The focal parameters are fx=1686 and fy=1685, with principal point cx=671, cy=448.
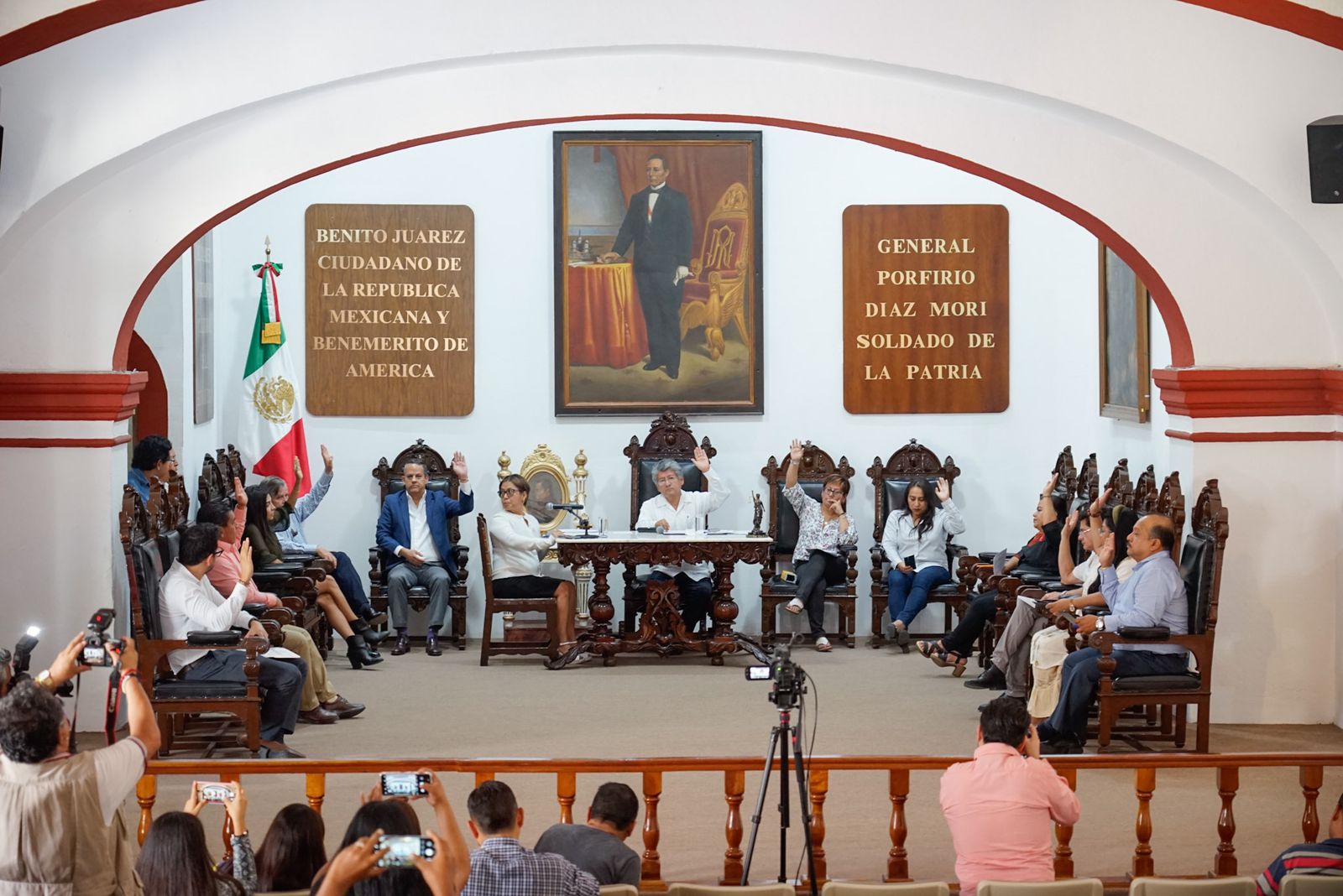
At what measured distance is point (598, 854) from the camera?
15.9 ft

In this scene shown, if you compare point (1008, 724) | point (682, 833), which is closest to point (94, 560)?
point (682, 833)

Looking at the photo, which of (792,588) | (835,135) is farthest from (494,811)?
(792,588)

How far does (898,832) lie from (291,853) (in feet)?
7.18

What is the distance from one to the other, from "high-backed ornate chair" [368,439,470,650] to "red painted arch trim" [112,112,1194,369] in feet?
9.95

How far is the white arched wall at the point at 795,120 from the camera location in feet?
24.7

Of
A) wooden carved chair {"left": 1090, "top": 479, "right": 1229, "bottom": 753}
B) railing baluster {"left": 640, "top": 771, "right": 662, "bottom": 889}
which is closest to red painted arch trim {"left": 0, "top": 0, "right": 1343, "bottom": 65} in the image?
wooden carved chair {"left": 1090, "top": 479, "right": 1229, "bottom": 753}

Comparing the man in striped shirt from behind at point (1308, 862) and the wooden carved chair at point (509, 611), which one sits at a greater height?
the wooden carved chair at point (509, 611)

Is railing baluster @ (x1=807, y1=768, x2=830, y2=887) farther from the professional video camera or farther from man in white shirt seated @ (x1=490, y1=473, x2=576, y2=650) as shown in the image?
man in white shirt seated @ (x1=490, y1=473, x2=576, y2=650)

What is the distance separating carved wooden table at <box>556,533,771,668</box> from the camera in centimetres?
1020

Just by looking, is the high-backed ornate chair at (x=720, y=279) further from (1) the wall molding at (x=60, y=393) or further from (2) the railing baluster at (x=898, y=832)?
(2) the railing baluster at (x=898, y=832)

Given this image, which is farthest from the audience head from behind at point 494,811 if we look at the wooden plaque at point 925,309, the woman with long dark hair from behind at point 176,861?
the wooden plaque at point 925,309

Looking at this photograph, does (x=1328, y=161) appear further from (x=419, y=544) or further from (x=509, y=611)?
(x=419, y=544)

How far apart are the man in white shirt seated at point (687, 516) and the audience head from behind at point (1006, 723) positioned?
5358mm

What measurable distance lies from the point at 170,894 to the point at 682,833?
2.95 meters
